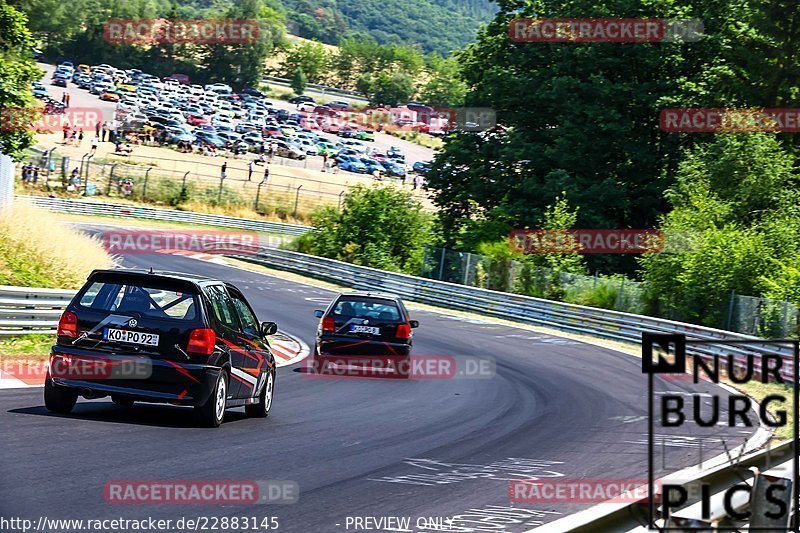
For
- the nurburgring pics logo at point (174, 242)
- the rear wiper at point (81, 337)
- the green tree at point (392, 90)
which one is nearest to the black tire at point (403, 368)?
the rear wiper at point (81, 337)

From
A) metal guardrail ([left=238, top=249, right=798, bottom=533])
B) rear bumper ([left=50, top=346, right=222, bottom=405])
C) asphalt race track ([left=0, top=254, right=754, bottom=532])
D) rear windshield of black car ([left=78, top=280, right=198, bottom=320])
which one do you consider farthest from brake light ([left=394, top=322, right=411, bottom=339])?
rear bumper ([left=50, top=346, right=222, bottom=405])

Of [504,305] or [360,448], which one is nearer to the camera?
[360,448]

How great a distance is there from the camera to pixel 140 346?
445 inches

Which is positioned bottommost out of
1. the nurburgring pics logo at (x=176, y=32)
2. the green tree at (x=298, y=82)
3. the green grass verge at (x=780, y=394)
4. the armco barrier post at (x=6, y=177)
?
the green grass verge at (x=780, y=394)

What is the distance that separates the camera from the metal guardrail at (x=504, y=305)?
29312mm

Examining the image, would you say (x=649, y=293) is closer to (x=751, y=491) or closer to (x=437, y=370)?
(x=437, y=370)

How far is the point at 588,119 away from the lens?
151ft

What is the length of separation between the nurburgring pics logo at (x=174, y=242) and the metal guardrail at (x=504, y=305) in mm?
3320

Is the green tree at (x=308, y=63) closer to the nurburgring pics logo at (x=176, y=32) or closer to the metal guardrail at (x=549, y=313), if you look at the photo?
the nurburgring pics logo at (x=176, y=32)

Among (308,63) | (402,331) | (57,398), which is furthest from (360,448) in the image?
(308,63)

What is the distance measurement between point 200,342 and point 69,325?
1.38 metres

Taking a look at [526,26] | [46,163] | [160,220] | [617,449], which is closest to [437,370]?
[617,449]

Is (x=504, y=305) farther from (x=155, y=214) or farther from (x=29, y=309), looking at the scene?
(x=155, y=214)

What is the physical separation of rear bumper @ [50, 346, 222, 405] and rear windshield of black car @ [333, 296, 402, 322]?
28.9ft
